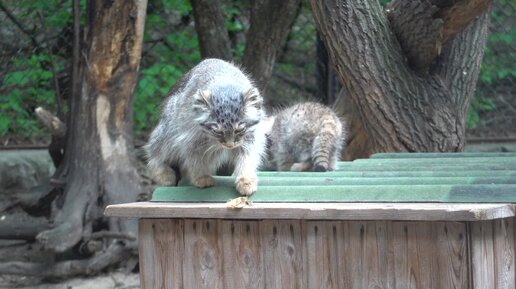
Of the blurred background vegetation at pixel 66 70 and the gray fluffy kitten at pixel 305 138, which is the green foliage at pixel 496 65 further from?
the gray fluffy kitten at pixel 305 138

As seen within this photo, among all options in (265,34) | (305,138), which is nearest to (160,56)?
(265,34)

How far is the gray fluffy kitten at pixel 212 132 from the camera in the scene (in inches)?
189

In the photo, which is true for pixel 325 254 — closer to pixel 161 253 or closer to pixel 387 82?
pixel 161 253

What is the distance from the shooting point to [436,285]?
4.19 meters

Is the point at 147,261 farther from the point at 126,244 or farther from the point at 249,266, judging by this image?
the point at 126,244

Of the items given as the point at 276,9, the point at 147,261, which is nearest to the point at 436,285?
the point at 147,261

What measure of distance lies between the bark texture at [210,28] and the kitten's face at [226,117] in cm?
334

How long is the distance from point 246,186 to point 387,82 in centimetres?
215

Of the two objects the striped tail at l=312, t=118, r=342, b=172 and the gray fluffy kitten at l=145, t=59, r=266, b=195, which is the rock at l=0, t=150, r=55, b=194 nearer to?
the striped tail at l=312, t=118, r=342, b=172

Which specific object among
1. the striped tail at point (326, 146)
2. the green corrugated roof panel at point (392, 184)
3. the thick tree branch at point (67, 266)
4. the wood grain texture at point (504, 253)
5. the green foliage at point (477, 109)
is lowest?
the thick tree branch at point (67, 266)

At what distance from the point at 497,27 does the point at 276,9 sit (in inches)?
97.0

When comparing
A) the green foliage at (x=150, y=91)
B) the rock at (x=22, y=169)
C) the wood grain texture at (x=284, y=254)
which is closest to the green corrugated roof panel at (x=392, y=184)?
the wood grain texture at (x=284, y=254)

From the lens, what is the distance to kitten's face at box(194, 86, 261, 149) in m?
4.76

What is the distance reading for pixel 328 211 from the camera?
426cm
